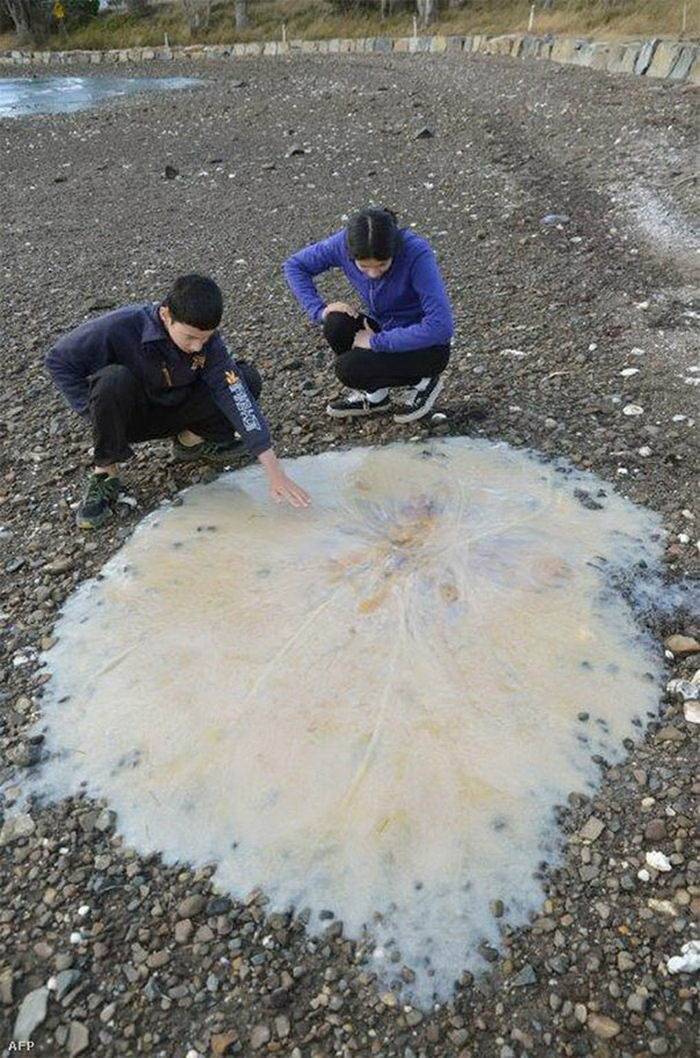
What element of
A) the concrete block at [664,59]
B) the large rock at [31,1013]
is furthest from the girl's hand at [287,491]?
the concrete block at [664,59]

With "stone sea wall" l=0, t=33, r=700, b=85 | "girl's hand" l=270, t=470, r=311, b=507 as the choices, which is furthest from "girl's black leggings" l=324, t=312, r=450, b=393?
"stone sea wall" l=0, t=33, r=700, b=85

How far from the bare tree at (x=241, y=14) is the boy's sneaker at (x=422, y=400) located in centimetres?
3560

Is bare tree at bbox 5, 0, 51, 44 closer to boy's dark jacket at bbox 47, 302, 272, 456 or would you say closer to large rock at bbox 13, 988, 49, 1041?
boy's dark jacket at bbox 47, 302, 272, 456

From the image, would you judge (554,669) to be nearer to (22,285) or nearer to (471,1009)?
(471,1009)

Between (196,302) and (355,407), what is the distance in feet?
4.88

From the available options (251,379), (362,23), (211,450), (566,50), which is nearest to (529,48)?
(566,50)

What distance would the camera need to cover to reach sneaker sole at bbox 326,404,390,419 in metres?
4.39

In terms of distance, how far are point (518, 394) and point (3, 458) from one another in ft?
9.18

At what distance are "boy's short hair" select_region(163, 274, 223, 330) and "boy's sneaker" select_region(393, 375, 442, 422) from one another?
4.73 ft

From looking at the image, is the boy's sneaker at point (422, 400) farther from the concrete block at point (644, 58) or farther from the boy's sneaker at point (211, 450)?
the concrete block at point (644, 58)

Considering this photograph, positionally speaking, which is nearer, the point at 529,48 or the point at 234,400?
the point at 234,400

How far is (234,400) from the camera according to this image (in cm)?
346

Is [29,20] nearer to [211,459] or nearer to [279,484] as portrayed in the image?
[211,459]

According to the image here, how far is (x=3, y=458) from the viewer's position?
4375 mm
